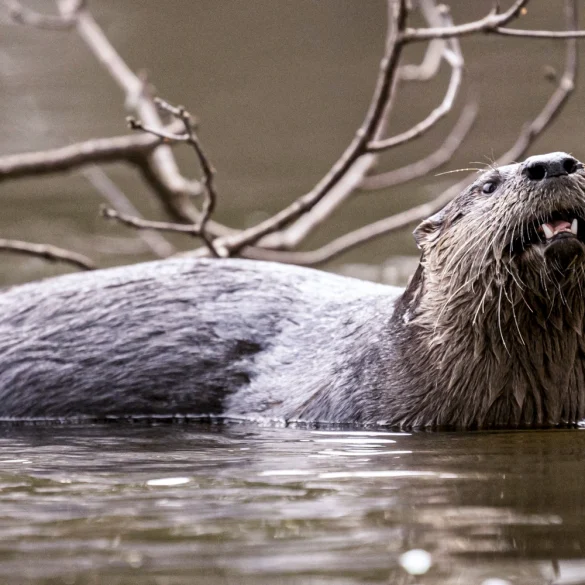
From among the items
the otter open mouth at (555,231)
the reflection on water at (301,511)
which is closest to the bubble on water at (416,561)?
the reflection on water at (301,511)

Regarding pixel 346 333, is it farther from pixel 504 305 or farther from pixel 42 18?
pixel 42 18

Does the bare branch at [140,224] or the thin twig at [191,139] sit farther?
the bare branch at [140,224]

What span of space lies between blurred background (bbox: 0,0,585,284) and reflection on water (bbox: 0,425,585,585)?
5.85m

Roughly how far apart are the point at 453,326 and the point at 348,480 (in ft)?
4.01

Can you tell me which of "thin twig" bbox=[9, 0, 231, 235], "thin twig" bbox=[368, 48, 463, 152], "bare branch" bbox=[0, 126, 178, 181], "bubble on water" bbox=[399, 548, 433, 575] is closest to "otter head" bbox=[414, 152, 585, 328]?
"thin twig" bbox=[368, 48, 463, 152]

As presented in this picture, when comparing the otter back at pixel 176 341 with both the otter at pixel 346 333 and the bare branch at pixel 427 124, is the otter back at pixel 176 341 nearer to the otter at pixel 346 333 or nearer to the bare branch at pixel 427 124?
the otter at pixel 346 333

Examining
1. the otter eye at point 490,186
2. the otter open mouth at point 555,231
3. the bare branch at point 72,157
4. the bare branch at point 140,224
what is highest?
the otter eye at point 490,186

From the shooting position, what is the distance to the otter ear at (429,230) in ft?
13.1

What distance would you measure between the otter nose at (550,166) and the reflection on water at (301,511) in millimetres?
745

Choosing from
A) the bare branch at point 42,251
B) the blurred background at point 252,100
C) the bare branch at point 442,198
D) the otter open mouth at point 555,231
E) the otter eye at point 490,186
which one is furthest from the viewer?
the blurred background at point 252,100

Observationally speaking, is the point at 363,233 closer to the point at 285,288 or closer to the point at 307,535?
the point at 285,288

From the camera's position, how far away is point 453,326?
12.4 feet

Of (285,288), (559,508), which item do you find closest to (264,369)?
(285,288)

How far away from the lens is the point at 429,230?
13.3ft
